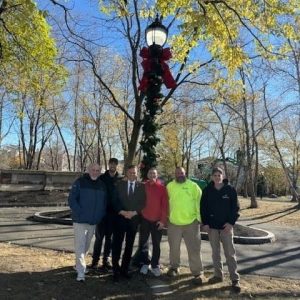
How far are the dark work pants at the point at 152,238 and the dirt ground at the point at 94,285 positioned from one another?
12.6 inches

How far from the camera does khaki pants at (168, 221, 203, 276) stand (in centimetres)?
836

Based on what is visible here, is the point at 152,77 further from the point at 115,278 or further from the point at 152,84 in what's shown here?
the point at 115,278

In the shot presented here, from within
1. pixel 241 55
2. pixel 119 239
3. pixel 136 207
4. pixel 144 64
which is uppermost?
pixel 241 55

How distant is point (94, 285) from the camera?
7621 mm

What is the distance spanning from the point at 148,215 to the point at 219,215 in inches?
47.7

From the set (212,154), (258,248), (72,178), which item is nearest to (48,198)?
(72,178)

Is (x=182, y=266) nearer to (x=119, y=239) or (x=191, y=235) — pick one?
(x=191, y=235)

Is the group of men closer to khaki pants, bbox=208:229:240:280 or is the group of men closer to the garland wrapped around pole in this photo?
khaki pants, bbox=208:229:240:280

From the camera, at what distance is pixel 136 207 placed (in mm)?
8109

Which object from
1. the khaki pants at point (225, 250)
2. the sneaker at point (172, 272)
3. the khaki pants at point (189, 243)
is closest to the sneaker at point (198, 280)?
the khaki pants at point (189, 243)

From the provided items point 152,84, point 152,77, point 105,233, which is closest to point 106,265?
point 105,233

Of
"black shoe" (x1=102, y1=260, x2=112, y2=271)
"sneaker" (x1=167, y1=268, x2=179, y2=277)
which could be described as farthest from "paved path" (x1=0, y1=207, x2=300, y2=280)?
"black shoe" (x1=102, y1=260, x2=112, y2=271)

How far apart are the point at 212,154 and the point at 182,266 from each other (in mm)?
64024

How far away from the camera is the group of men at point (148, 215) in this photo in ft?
26.0
